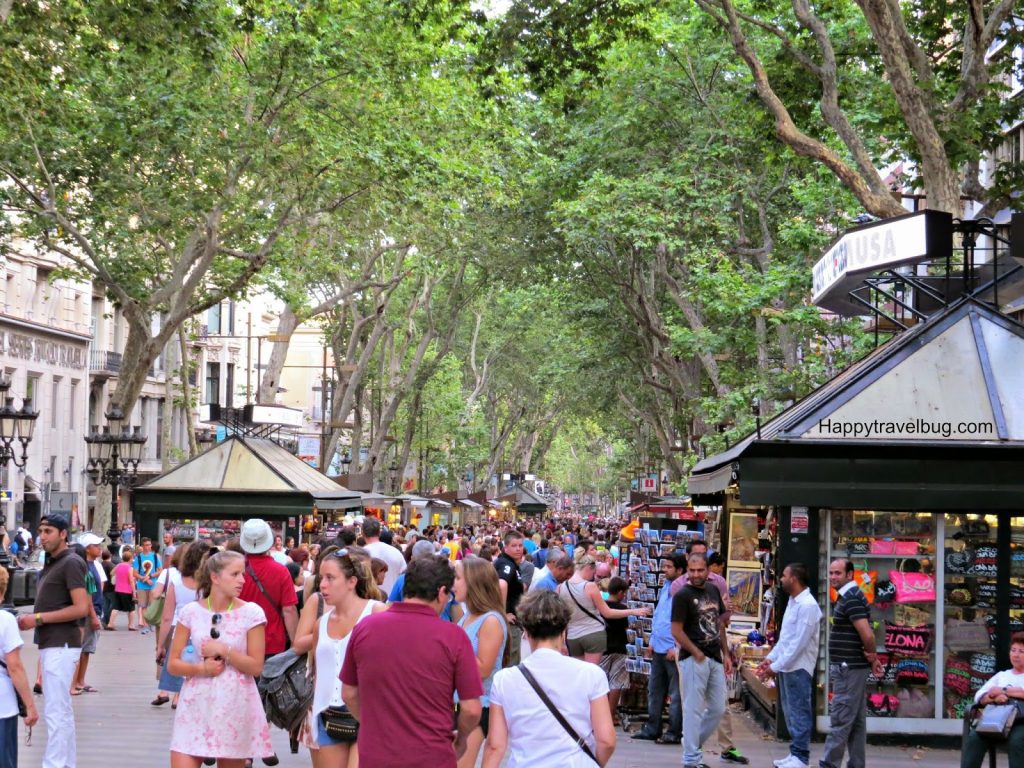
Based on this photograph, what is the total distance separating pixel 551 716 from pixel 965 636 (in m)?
7.66

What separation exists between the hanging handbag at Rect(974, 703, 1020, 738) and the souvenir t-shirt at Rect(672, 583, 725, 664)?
2554 millimetres

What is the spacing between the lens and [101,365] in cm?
5131

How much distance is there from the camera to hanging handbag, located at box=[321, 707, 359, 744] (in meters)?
6.85

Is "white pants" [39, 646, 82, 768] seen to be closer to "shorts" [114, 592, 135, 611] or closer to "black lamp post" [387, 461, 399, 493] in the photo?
"shorts" [114, 592, 135, 611]

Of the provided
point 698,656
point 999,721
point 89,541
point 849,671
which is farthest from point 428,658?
point 89,541

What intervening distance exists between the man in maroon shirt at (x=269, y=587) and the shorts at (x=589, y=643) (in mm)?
3941

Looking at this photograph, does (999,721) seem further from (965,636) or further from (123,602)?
(123,602)

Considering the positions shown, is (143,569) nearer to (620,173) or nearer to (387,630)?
(620,173)

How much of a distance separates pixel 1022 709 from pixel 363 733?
495cm

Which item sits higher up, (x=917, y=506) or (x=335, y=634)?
(x=917, y=506)

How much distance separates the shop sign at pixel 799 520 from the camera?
12.1 m

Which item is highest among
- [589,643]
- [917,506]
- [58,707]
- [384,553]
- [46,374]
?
[46,374]

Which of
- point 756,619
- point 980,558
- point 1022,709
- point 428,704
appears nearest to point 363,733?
point 428,704

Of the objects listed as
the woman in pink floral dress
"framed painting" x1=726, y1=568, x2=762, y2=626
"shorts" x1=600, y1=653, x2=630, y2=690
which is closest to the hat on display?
the woman in pink floral dress
